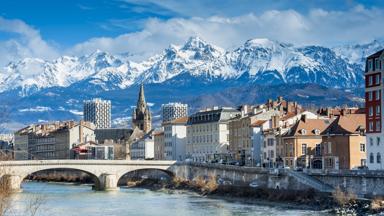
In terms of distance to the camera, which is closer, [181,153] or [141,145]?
[181,153]

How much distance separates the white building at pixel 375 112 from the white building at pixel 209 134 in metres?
50.8

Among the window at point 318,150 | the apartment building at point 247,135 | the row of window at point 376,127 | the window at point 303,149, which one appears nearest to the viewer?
the row of window at point 376,127

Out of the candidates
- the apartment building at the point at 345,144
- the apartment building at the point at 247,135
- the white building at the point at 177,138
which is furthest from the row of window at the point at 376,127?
the white building at the point at 177,138

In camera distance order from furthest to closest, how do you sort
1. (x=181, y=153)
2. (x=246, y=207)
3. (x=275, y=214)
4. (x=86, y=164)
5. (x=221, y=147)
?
(x=181, y=153), (x=221, y=147), (x=86, y=164), (x=246, y=207), (x=275, y=214)

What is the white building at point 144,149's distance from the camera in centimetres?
18325

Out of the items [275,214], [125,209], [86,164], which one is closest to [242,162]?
[86,164]

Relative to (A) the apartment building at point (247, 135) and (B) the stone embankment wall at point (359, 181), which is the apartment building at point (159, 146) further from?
(B) the stone embankment wall at point (359, 181)

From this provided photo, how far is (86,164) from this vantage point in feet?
399

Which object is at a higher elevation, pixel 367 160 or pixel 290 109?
pixel 290 109

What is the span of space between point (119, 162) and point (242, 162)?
18101 mm

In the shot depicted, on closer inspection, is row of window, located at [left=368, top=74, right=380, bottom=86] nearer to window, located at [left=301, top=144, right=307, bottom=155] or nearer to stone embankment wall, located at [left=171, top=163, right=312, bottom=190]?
stone embankment wall, located at [left=171, top=163, right=312, bottom=190]

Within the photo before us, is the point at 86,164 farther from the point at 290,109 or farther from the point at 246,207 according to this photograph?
the point at 246,207

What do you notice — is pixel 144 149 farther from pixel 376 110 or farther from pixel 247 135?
pixel 376 110

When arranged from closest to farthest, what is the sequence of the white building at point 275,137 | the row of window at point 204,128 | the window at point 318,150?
the window at point 318,150 < the white building at point 275,137 < the row of window at point 204,128
